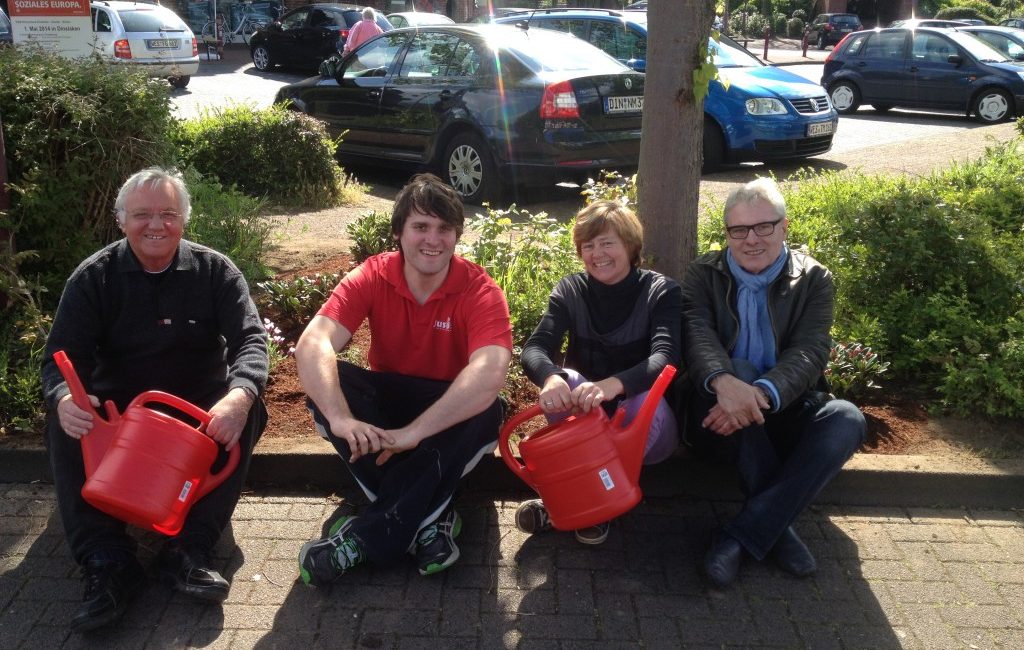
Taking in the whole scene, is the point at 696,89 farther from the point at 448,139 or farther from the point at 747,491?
the point at 448,139

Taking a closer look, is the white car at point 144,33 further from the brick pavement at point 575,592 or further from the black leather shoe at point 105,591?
the black leather shoe at point 105,591

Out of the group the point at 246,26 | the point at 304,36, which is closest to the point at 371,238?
→ the point at 304,36

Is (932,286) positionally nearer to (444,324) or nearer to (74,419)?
(444,324)

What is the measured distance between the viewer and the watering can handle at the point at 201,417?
3.15 meters

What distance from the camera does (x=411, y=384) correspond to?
3613mm

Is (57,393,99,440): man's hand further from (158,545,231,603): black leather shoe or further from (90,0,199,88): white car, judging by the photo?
(90,0,199,88): white car

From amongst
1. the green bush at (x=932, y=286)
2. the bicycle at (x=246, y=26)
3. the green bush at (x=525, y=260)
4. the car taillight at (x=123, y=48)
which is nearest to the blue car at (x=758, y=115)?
the green bush at (x=932, y=286)

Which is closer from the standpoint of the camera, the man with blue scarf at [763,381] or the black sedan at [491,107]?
the man with blue scarf at [763,381]

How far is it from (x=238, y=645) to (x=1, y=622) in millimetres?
796

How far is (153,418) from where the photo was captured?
3.06m

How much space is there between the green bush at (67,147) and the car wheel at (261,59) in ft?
69.3

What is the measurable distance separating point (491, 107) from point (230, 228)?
10.9 feet

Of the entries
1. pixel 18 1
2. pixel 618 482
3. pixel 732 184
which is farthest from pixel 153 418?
pixel 732 184

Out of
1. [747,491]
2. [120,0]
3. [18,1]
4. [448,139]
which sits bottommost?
[747,491]
